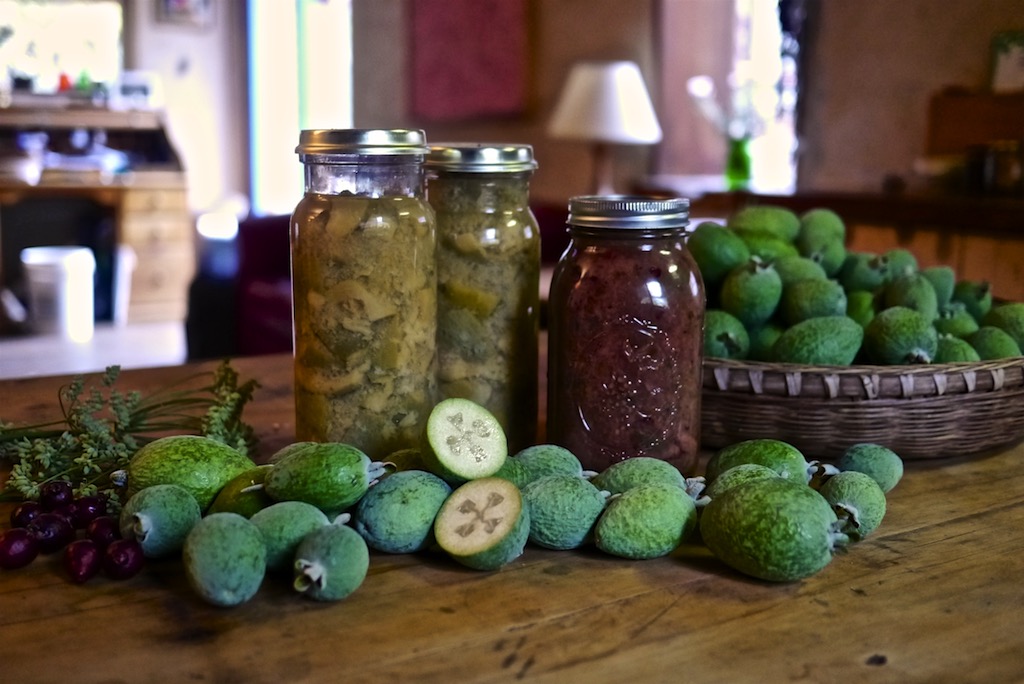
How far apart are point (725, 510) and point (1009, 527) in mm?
308

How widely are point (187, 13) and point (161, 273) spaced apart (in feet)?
6.89

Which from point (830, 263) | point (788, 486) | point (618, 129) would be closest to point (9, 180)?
point (618, 129)

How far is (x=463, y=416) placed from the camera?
830 mm

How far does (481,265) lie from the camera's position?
950 millimetres

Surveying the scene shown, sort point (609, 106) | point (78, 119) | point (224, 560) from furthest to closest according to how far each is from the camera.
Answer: point (78, 119) < point (609, 106) < point (224, 560)

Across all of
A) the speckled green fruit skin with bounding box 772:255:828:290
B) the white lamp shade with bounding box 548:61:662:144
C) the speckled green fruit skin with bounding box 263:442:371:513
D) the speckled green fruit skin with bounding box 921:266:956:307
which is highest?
the white lamp shade with bounding box 548:61:662:144

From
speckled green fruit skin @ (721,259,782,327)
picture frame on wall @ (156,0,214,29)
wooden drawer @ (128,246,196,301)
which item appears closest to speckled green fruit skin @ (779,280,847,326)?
speckled green fruit skin @ (721,259,782,327)

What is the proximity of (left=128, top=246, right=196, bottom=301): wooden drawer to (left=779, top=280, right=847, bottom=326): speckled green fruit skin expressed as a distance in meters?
5.18

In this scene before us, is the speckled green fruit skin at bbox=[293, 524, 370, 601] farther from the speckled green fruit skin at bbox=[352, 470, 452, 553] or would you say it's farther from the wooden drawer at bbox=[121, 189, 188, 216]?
the wooden drawer at bbox=[121, 189, 188, 216]

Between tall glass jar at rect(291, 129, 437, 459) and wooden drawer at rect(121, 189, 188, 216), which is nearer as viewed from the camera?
tall glass jar at rect(291, 129, 437, 459)

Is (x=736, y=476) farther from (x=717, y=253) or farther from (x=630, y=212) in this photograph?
(x=717, y=253)

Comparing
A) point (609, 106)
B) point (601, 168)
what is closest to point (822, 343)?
point (609, 106)

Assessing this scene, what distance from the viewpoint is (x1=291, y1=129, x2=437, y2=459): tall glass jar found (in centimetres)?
87

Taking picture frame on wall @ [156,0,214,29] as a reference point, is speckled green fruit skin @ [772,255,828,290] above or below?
below
